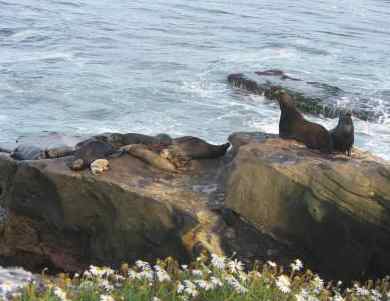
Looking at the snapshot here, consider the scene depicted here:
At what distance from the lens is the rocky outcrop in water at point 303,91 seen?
70.5 feet

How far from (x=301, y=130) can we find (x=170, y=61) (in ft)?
57.4

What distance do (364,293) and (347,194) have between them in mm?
3076

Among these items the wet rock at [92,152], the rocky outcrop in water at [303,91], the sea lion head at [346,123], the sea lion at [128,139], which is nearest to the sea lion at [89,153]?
the wet rock at [92,152]

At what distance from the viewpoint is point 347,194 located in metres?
9.06

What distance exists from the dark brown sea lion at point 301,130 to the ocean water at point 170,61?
7096 millimetres

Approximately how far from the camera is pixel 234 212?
30.8ft

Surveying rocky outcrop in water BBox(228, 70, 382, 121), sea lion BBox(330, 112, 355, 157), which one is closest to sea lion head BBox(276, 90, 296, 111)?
sea lion BBox(330, 112, 355, 157)

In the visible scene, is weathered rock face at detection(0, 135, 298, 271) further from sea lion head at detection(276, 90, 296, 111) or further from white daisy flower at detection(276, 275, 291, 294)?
white daisy flower at detection(276, 275, 291, 294)

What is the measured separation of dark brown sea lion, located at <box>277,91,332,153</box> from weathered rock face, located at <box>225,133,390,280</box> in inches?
42.7

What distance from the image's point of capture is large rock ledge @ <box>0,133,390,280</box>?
29.7 ft

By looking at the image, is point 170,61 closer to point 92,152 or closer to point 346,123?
point 346,123

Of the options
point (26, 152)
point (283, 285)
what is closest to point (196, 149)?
point (26, 152)

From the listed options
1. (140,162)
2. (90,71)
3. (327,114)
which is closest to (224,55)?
(90,71)

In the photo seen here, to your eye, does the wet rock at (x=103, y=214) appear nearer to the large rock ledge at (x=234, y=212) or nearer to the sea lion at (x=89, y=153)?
the large rock ledge at (x=234, y=212)
